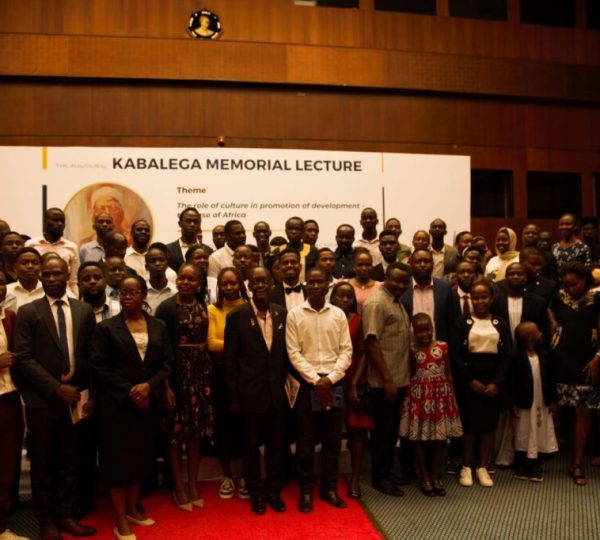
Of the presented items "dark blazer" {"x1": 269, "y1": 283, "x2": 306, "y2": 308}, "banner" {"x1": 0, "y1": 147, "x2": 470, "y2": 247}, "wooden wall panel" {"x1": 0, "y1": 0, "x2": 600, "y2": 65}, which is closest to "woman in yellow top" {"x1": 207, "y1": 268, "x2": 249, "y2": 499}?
"dark blazer" {"x1": 269, "y1": 283, "x2": 306, "y2": 308}

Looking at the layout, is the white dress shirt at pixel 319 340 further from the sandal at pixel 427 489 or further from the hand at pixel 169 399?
the sandal at pixel 427 489

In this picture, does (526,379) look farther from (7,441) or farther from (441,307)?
(7,441)

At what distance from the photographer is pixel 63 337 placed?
3219 millimetres

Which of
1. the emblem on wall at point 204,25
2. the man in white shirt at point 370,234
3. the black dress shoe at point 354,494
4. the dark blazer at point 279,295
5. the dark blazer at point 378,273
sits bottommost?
the black dress shoe at point 354,494

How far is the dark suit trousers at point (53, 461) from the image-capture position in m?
3.15

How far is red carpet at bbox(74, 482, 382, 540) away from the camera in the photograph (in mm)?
3297

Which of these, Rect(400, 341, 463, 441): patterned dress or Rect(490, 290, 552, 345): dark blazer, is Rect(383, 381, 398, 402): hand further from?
Rect(490, 290, 552, 345): dark blazer

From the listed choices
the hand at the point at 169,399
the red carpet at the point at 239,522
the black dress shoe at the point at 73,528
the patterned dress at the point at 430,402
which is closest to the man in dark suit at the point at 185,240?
the hand at the point at 169,399

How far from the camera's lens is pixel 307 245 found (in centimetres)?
549

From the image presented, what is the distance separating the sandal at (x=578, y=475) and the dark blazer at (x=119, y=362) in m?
2.92

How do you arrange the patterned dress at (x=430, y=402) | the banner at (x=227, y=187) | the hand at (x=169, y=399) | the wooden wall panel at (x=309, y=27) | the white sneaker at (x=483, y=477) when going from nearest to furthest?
the hand at (x=169, y=399), the patterned dress at (x=430, y=402), the white sneaker at (x=483, y=477), the banner at (x=227, y=187), the wooden wall panel at (x=309, y=27)

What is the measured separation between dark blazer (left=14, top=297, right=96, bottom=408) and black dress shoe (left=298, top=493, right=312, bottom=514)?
4.88 ft

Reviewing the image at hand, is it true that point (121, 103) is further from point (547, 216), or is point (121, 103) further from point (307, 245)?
point (547, 216)

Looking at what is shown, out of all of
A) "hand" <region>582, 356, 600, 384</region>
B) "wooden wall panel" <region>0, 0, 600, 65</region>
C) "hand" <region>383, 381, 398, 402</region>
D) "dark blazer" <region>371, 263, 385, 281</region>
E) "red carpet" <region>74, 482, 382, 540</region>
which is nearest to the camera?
"red carpet" <region>74, 482, 382, 540</region>
